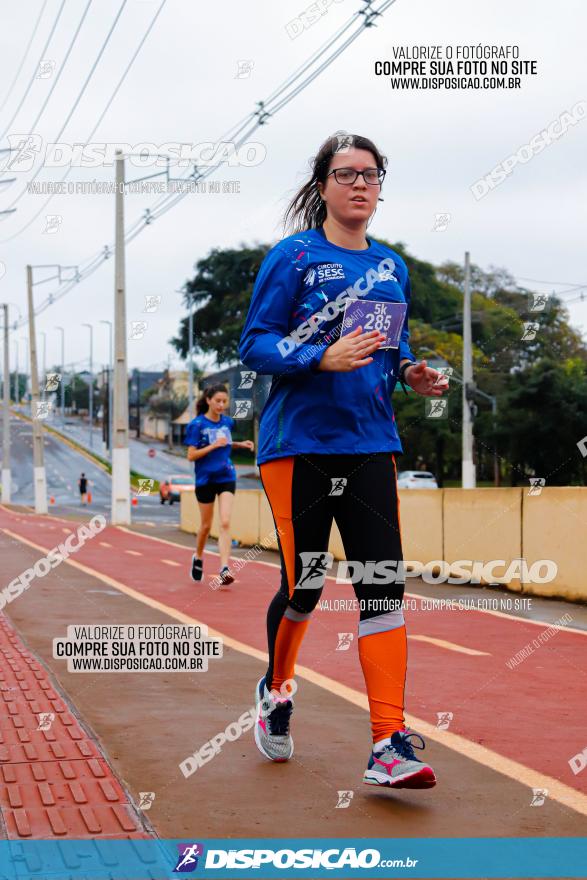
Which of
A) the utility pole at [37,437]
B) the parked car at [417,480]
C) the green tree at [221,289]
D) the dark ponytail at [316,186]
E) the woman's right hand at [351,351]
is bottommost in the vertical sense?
the parked car at [417,480]

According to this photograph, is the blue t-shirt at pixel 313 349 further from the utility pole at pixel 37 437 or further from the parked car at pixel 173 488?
the parked car at pixel 173 488

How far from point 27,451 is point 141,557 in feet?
327

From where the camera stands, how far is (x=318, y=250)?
4.37 m

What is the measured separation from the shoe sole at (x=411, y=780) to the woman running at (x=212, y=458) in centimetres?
766

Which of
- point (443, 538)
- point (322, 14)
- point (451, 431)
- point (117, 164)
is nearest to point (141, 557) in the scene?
point (443, 538)

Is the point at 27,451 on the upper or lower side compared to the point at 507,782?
lower

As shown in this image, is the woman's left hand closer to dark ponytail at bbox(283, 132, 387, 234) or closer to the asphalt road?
dark ponytail at bbox(283, 132, 387, 234)

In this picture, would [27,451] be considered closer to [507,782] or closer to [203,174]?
[203,174]

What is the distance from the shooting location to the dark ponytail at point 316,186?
14.7ft

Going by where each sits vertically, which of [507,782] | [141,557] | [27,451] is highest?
[507,782]

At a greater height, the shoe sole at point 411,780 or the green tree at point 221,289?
the green tree at point 221,289

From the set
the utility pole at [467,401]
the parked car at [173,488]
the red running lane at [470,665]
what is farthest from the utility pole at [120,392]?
the parked car at [173,488]

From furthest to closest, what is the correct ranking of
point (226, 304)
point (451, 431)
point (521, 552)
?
point (226, 304) < point (451, 431) < point (521, 552)

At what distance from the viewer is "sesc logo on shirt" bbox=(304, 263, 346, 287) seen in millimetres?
4312
